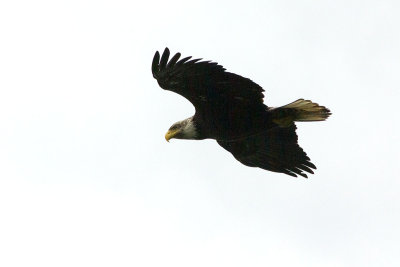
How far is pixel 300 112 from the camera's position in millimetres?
17297

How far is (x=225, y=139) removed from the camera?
57.8ft

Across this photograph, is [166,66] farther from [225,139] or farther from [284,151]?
[284,151]

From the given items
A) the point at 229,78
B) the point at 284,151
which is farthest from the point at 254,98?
the point at 284,151

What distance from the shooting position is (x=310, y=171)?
18281 mm

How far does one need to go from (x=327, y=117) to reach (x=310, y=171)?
1.28m

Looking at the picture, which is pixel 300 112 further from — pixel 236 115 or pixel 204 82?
pixel 204 82

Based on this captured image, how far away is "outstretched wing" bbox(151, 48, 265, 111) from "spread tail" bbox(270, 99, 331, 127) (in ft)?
1.01

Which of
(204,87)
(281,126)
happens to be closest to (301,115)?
(281,126)

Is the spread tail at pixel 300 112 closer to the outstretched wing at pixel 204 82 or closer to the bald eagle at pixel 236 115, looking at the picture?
the bald eagle at pixel 236 115

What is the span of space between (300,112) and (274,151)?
4.49 feet

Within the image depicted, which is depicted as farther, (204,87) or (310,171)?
(310,171)

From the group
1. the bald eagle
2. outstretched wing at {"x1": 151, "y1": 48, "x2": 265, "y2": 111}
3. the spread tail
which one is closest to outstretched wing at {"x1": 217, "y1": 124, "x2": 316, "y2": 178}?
the bald eagle

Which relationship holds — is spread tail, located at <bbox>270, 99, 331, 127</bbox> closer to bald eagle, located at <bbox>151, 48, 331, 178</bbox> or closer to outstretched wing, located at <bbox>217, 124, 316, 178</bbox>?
bald eagle, located at <bbox>151, 48, 331, 178</bbox>

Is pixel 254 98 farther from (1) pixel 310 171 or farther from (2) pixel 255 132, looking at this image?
(1) pixel 310 171
